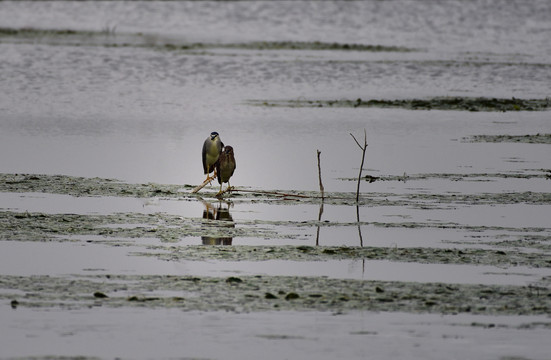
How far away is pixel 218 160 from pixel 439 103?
14201 mm

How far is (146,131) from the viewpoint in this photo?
24469 millimetres

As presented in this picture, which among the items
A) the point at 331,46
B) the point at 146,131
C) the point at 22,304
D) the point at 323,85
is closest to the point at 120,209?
the point at 22,304

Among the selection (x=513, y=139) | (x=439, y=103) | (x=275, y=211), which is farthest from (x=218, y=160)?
(x=439, y=103)

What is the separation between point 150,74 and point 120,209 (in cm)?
2221

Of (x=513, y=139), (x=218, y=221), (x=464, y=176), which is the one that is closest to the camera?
(x=218, y=221)

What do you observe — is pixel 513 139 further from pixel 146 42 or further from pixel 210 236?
pixel 146 42

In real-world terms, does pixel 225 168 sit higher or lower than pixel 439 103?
lower

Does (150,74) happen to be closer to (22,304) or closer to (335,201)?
(335,201)

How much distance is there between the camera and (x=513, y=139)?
914 inches

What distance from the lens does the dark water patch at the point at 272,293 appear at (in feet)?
→ 32.2

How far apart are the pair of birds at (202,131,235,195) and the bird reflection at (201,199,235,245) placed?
0.80 meters

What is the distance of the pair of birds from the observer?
54.9 ft

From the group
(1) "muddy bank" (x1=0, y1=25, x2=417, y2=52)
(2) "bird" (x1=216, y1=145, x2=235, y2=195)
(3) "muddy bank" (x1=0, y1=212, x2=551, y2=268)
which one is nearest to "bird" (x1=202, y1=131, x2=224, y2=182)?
(2) "bird" (x1=216, y1=145, x2=235, y2=195)

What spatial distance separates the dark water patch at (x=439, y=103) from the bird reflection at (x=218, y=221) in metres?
14.2
